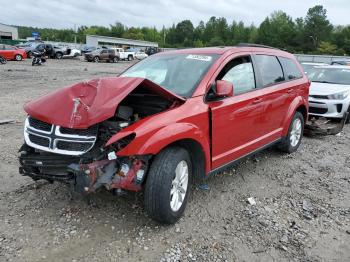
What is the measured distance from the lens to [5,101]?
10.9m

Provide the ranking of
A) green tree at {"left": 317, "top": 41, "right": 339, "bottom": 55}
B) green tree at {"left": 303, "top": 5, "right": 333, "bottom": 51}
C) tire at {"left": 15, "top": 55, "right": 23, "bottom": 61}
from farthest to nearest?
1. green tree at {"left": 303, "top": 5, "right": 333, "bottom": 51}
2. green tree at {"left": 317, "top": 41, "right": 339, "bottom": 55}
3. tire at {"left": 15, "top": 55, "right": 23, "bottom": 61}

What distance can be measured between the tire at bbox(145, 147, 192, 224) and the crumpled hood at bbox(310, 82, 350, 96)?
6141mm

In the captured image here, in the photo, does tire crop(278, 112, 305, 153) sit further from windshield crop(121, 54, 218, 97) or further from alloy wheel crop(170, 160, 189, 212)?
alloy wheel crop(170, 160, 189, 212)

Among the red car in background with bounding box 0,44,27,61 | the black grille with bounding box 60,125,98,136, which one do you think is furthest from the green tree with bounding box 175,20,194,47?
the black grille with bounding box 60,125,98,136

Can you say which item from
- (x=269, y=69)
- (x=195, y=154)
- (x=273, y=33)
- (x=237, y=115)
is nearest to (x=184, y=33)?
(x=273, y=33)

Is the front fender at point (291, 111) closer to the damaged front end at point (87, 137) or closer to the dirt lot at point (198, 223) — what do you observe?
the dirt lot at point (198, 223)

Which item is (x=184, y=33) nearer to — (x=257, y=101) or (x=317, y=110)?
(x=317, y=110)

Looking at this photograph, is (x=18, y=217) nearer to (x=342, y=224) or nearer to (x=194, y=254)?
(x=194, y=254)

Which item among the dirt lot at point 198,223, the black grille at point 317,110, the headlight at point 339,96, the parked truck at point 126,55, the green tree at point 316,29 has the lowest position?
the dirt lot at point 198,223

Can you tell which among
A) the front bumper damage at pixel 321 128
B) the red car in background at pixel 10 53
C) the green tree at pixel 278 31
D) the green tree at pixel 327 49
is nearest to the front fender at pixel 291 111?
the front bumper damage at pixel 321 128

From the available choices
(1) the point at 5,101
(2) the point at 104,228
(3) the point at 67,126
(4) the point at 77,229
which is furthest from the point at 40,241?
(1) the point at 5,101

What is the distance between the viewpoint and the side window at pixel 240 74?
4.57 meters

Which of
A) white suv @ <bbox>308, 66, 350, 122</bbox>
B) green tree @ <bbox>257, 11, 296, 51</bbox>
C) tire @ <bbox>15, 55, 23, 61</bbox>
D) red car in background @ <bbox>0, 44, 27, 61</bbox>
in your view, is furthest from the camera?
green tree @ <bbox>257, 11, 296, 51</bbox>

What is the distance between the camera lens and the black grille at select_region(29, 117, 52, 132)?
3.63 m
